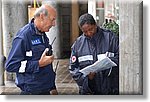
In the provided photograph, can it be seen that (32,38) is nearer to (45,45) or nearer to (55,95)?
(45,45)

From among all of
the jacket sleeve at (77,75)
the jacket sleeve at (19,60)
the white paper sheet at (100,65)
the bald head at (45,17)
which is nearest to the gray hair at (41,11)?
the bald head at (45,17)

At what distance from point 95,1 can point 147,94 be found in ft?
2.74

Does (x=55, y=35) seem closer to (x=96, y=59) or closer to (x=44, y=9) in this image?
(x=44, y=9)

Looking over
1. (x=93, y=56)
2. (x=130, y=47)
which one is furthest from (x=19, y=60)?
(x=130, y=47)

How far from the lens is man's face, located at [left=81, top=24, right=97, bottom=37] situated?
3.01 metres

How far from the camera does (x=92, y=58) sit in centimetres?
304

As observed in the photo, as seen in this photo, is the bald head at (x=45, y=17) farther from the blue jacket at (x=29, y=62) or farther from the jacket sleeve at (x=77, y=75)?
the jacket sleeve at (x=77, y=75)

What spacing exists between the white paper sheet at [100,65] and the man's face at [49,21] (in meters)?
0.44

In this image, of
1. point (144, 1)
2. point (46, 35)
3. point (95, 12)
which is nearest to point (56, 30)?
point (46, 35)

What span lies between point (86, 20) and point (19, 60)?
0.61 meters

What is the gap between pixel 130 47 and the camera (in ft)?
9.75

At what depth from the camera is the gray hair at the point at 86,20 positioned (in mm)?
2994

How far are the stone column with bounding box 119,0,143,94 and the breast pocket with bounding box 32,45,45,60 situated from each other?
0.62 metres

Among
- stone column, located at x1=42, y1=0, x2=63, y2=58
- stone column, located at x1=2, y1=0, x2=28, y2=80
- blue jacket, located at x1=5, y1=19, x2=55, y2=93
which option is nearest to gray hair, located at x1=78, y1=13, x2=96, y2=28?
stone column, located at x1=42, y1=0, x2=63, y2=58
